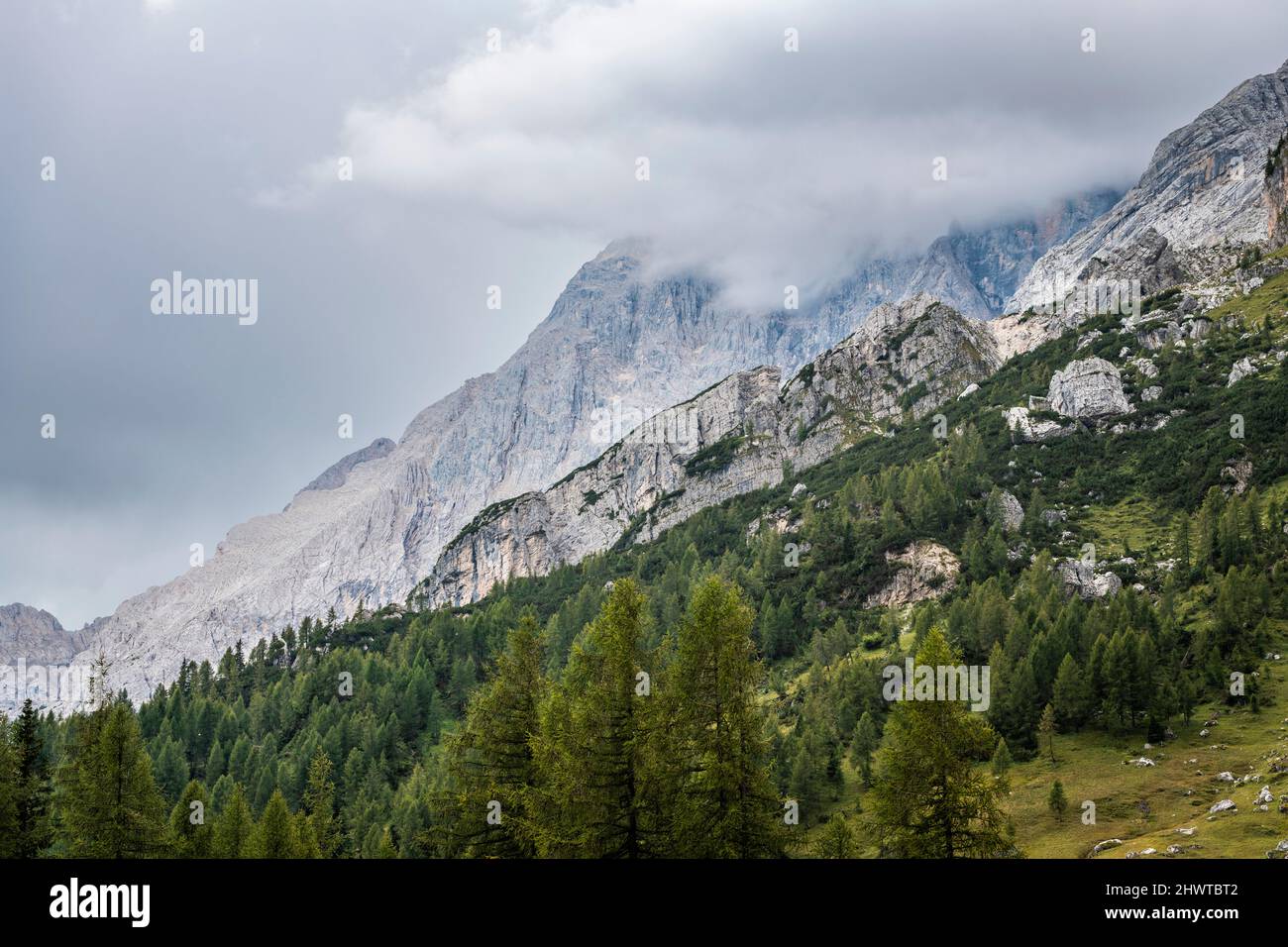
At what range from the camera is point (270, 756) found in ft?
438

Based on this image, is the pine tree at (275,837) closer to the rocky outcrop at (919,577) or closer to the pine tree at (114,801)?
the pine tree at (114,801)

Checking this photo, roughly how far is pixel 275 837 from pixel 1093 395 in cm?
18492

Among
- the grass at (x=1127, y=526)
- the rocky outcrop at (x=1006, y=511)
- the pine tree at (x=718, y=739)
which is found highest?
the rocky outcrop at (x=1006, y=511)

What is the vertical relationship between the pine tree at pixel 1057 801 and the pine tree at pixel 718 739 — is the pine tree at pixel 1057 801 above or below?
below

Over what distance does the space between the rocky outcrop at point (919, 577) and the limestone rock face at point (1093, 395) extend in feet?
207

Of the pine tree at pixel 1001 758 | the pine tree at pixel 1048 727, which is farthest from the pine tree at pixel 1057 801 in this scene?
the pine tree at pixel 1048 727

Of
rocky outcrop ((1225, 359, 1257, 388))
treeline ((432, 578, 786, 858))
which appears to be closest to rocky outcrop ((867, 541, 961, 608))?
rocky outcrop ((1225, 359, 1257, 388))

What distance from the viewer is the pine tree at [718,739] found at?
32.6 meters

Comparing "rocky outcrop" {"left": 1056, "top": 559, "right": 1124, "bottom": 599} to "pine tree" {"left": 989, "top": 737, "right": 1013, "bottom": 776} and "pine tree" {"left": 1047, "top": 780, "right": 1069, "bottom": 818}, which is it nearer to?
"pine tree" {"left": 989, "top": 737, "right": 1013, "bottom": 776}

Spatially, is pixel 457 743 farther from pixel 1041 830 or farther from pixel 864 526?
pixel 864 526

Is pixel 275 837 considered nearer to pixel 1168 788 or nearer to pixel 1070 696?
pixel 1168 788

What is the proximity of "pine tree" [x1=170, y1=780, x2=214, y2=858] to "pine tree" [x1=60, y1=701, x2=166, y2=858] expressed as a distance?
3680 millimetres
